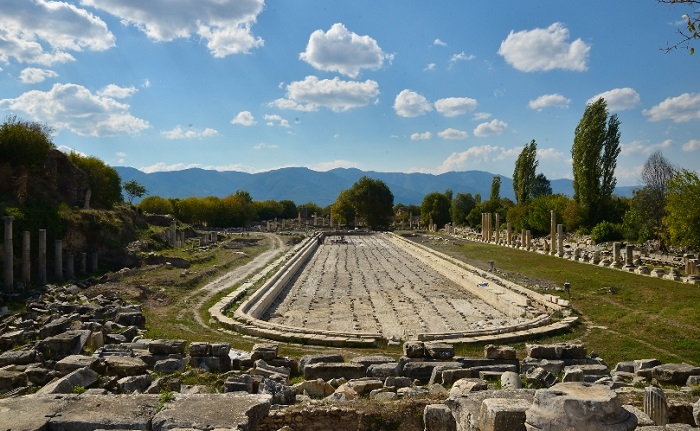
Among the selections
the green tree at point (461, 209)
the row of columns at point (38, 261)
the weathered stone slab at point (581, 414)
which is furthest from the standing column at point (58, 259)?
the green tree at point (461, 209)

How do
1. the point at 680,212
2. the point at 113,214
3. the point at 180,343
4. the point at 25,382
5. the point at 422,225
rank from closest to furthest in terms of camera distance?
the point at 25,382 < the point at 180,343 < the point at 680,212 < the point at 113,214 < the point at 422,225

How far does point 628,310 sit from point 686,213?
15.4 m

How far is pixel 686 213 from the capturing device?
30.4 m

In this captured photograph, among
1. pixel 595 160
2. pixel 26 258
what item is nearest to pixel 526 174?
pixel 595 160

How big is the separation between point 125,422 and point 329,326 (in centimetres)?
1173

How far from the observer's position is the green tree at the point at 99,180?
4503 centimetres

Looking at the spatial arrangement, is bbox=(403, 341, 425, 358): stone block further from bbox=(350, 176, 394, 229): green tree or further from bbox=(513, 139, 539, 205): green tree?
bbox=(350, 176, 394, 229): green tree

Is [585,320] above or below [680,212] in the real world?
below

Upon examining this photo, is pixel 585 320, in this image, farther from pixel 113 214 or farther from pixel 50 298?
pixel 113 214

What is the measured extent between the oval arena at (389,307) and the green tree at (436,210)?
Result: 5632 centimetres

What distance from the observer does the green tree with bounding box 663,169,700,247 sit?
30.0 m

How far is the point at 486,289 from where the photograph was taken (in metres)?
24.5

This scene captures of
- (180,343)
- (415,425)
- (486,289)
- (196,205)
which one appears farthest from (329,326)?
(196,205)

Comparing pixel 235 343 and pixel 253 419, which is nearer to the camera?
pixel 253 419
